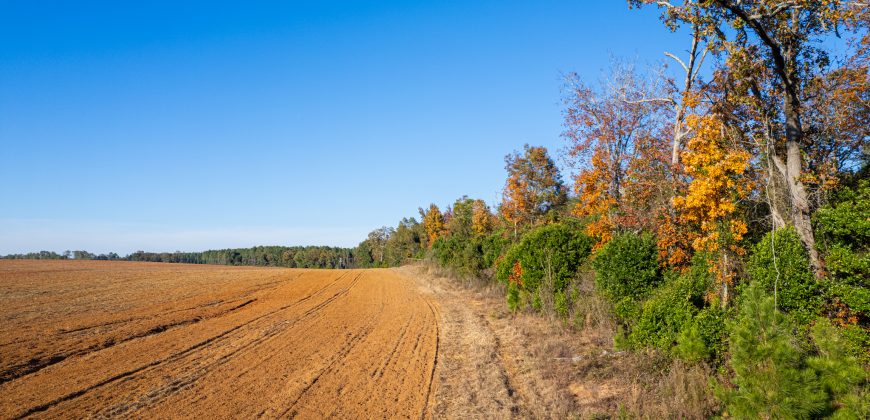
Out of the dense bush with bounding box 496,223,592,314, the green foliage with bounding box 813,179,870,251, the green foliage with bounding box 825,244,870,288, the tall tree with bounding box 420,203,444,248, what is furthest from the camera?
the tall tree with bounding box 420,203,444,248

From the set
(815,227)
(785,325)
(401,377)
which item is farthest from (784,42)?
(401,377)

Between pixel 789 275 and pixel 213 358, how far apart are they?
11.4 m

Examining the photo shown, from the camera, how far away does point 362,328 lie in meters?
14.2

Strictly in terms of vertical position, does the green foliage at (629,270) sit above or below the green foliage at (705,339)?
above

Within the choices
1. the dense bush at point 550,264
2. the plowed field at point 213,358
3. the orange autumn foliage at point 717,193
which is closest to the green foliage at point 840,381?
the orange autumn foliage at point 717,193

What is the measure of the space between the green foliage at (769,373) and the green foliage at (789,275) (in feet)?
6.25

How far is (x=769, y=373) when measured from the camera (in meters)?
4.83

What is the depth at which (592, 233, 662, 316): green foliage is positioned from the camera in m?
10.6

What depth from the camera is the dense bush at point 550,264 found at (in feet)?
47.5

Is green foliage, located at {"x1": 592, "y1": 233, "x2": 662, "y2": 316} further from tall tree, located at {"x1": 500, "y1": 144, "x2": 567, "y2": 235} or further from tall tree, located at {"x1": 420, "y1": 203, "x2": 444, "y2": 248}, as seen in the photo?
tall tree, located at {"x1": 420, "y1": 203, "x2": 444, "y2": 248}

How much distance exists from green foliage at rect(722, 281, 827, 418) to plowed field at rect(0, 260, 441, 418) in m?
4.39

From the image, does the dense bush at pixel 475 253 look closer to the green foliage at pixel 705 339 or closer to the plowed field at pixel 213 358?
the plowed field at pixel 213 358

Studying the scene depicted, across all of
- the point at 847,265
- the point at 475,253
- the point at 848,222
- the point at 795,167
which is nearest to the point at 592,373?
the point at 847,265

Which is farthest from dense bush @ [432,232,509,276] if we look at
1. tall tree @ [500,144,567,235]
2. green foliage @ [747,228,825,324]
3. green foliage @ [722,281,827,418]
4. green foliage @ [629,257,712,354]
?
green foliage @ [722,281,827,418]
